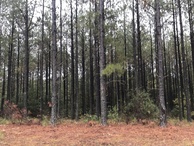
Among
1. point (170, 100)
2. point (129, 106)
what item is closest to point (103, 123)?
point (129, 106)

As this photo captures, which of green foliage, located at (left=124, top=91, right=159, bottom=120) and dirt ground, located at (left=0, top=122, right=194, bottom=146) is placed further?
green foliage, located at (left=124, top=91, right=159, bottom=120)

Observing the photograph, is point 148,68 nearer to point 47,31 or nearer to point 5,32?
point 47,31

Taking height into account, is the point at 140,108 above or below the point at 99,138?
above

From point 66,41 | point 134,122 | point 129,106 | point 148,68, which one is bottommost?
point 134,122

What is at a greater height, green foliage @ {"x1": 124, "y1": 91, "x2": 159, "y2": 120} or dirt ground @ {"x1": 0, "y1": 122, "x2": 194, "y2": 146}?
green foliage @ {"x1": 124, "y1": 91, "x2": 159, "y2": 120}

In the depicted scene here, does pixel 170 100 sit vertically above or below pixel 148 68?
below

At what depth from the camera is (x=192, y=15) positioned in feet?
72.5

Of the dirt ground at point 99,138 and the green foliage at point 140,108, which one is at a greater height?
the green foliage at point 140,108

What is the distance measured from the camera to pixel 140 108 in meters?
Answer: 14.7

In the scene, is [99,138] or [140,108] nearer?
[99,138]

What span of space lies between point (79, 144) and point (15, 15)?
1858cm

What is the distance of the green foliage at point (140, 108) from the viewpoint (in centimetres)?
1474

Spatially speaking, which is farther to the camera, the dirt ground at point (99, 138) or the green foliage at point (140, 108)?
the green foliage at point (140, 108)

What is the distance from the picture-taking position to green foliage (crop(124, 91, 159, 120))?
14.7m
